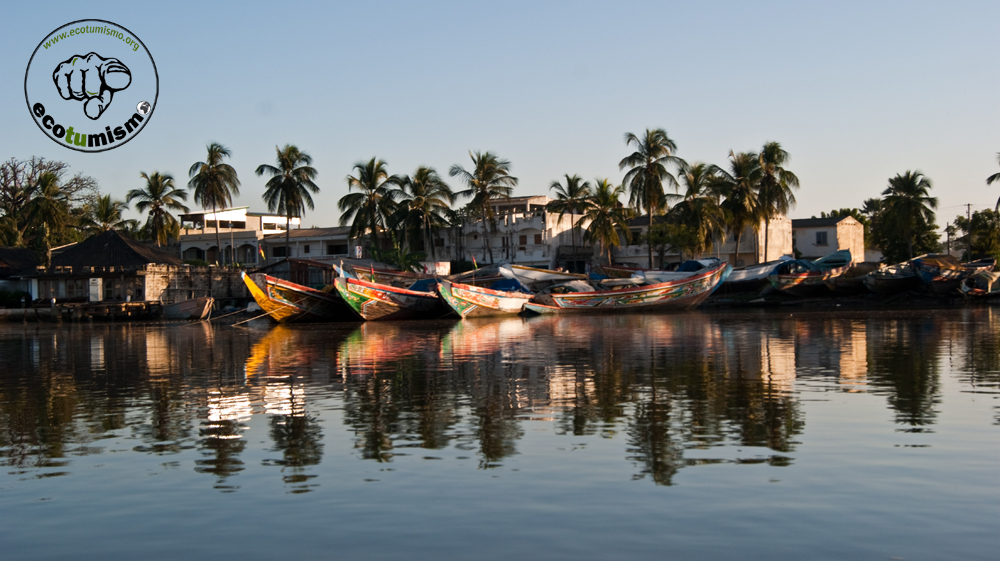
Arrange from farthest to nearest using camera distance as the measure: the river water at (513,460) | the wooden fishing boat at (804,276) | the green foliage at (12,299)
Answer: the green foliage at (12,299), the wooden fishing boat at (804,276), the river water at (513,460)

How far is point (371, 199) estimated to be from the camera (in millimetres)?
69938

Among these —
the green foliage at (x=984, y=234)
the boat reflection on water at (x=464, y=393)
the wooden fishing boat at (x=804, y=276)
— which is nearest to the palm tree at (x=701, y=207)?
the wooden fishing boat at (x=804, y=276)

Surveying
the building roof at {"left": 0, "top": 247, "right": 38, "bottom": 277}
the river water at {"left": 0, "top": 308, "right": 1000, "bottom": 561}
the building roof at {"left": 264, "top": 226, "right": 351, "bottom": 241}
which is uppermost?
the building roof at {"left": 264, "top": 226, "right": 351, "bottom": 241}

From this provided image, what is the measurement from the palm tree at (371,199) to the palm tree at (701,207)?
21.7 metres

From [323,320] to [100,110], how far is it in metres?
24.8

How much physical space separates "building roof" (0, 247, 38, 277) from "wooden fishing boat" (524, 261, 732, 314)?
35151 millimetres

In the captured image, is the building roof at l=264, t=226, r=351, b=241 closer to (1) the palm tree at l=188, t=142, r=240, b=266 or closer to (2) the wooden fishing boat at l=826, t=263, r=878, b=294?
(1) the palm tree at l=188, t=142, r=240, b=266

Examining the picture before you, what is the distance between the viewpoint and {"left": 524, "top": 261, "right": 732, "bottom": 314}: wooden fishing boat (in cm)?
4706

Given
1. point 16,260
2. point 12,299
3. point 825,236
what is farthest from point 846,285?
point 16,260

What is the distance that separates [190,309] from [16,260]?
61.6 ft

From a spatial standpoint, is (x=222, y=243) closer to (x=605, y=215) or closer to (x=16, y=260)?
(x=16, y=260)

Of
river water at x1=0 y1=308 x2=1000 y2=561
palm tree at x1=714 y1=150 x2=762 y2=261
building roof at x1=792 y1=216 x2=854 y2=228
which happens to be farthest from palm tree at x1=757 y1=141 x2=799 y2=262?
river water at x1=0 y1=308 x2=1000 y2=561

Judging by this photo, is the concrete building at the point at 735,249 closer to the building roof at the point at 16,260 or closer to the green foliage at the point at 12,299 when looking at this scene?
the green foliage at the point at 12,299

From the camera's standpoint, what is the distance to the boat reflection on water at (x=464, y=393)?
10.1 m
